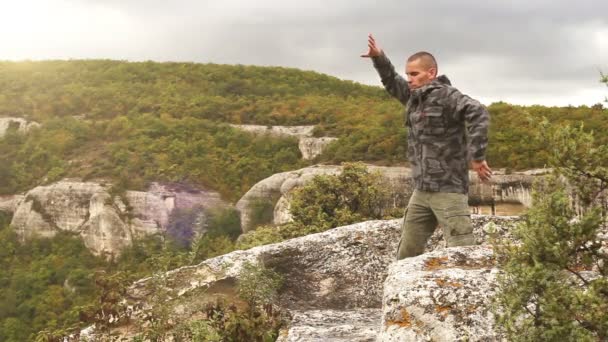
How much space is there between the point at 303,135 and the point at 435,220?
4489cm

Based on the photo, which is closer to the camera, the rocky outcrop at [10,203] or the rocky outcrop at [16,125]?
the rocky outcrop at [10,203]

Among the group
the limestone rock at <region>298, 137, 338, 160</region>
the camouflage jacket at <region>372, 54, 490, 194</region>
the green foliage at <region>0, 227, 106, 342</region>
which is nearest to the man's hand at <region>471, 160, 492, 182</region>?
the camouflage jacket at <region>372, 54, 490, 194</region>

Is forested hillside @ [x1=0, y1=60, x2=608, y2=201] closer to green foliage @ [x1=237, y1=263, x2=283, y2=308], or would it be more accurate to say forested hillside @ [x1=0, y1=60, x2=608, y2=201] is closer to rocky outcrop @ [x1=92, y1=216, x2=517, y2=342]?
rocky outcrop @ [x1=92, y1=216, x2=517, y2=342]

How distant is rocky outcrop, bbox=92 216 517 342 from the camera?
5.48m

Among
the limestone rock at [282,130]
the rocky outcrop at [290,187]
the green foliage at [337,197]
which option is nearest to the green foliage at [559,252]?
the green foliage at [337,197]

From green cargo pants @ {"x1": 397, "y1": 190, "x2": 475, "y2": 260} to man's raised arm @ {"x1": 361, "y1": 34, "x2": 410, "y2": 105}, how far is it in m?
0.89

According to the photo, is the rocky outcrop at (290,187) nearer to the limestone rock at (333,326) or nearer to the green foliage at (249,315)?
the green foliage at (249,315)

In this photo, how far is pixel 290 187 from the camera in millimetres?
32656

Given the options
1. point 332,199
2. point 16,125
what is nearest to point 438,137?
point 332,199

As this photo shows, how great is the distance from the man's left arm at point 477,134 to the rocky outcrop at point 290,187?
19.1 meters

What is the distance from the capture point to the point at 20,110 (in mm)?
63406

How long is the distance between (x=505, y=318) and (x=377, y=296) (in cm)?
360

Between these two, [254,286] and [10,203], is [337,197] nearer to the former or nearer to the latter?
[254,286]

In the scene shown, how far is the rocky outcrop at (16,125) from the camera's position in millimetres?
58688
